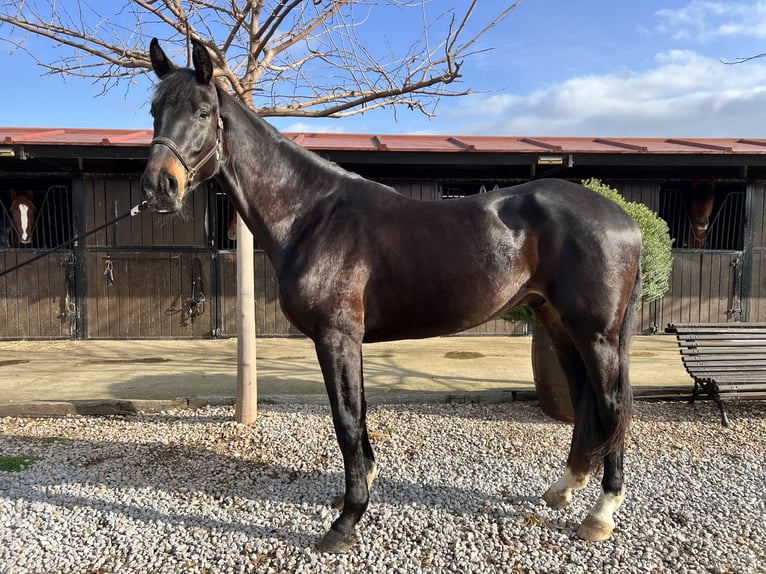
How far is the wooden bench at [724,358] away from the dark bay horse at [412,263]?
7.34 feet

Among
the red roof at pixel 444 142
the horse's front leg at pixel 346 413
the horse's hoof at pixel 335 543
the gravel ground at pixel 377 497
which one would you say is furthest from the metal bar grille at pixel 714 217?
the horse's hoof at pixel 335 543

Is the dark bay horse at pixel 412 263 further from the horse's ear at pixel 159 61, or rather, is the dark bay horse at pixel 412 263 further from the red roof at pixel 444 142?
A: the red roof at pixel 444 142

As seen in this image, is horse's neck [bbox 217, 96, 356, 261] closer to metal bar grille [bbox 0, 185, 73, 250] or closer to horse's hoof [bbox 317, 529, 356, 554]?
horse's hoof [bbox 317, 529, 356, 554]

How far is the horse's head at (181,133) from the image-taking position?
179 cm

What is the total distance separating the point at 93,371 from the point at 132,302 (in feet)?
6.46

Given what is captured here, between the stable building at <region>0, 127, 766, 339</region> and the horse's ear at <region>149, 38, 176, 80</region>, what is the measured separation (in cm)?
439

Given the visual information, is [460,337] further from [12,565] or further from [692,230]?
[12,565]

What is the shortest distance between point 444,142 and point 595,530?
654cm

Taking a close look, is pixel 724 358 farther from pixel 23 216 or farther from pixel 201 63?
pixel 23 216

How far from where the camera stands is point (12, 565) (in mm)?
1939

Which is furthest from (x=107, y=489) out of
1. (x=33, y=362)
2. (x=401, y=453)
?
(x=33, y=362)

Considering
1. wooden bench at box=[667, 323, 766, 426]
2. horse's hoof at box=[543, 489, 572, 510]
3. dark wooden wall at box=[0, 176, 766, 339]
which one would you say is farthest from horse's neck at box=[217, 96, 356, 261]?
dark wooden wall at box=[0, 176, 766, 339]

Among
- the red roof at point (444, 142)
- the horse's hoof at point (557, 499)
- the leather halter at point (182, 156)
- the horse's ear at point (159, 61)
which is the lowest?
the horse's hoof at point (557, 499)

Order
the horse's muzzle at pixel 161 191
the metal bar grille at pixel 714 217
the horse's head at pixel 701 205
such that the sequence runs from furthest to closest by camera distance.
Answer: the metal bar grille at pixel 714 217 → the horse's head at pixel 701 205 → the horse's muzzle at pixel 161 191
